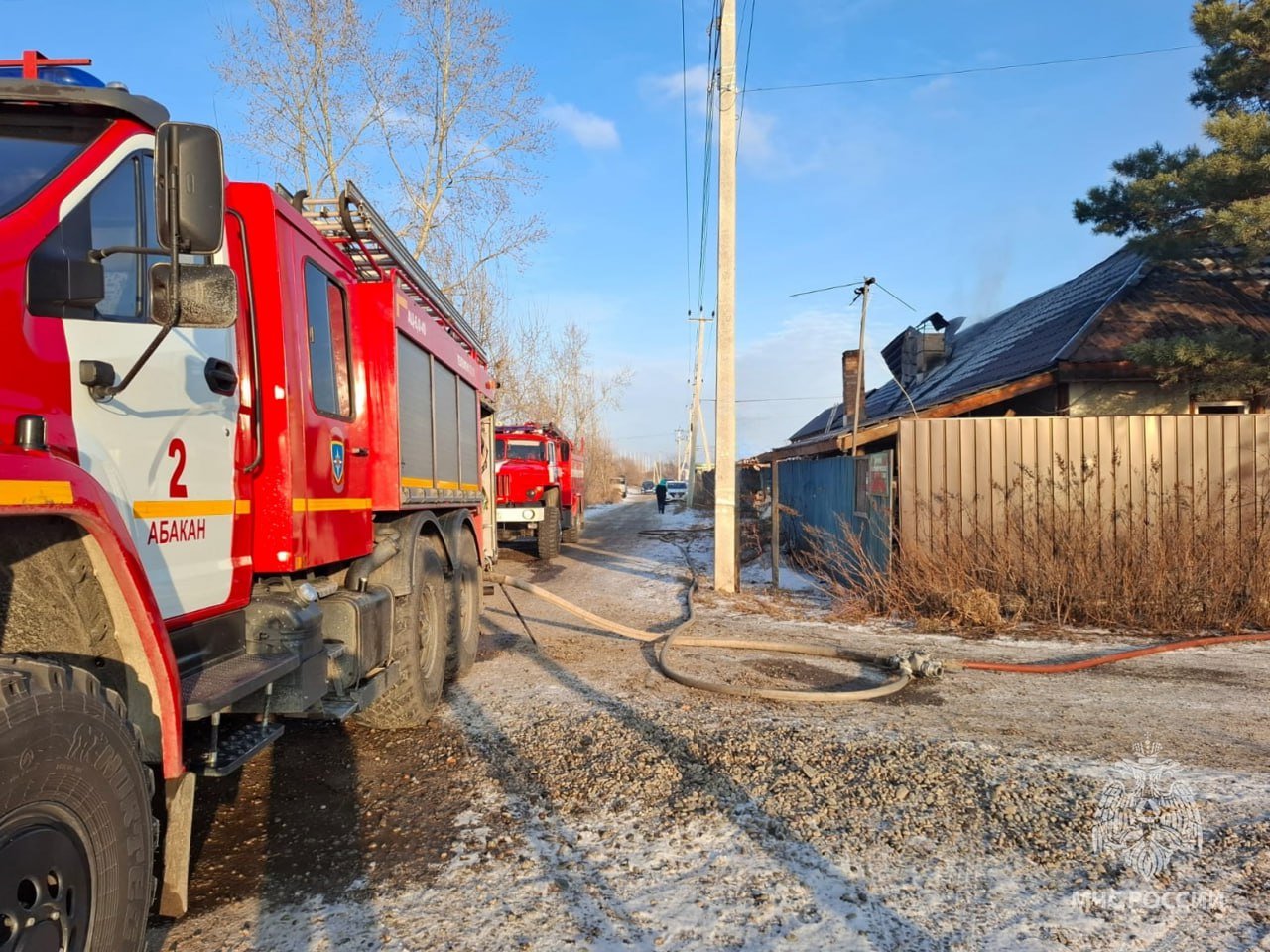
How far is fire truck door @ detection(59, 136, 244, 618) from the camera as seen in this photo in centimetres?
231

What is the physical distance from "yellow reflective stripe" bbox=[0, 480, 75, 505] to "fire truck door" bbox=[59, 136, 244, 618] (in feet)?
1.02

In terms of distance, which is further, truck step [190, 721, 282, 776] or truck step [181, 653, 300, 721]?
truck step [190, 721, 282, 776]

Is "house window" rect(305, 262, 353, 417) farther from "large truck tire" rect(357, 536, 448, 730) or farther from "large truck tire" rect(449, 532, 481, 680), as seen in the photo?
"large truck tire" rect(449, 532, 481, 680)

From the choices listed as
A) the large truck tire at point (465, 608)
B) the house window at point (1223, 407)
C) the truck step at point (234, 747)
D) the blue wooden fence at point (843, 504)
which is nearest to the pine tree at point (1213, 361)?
the house window at point (1223, 407)

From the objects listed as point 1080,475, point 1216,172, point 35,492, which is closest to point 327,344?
point 35,492

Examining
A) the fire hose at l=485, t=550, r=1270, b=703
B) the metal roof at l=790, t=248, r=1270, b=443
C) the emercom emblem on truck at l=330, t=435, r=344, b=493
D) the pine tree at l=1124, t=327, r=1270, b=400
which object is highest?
the metal roof at l=790, t=248, r=1270, b=443

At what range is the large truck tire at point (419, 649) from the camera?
15.0ft

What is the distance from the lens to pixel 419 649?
4.81m

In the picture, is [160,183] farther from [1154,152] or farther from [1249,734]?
[1154,152]

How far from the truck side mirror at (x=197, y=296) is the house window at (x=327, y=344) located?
58.8 inches

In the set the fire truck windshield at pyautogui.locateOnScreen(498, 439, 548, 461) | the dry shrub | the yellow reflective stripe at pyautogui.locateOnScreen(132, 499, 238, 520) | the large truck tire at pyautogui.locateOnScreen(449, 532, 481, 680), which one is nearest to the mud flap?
the yellow reflective stripe at pyautogui.locateOnScreen(132, 499, 238, 520)

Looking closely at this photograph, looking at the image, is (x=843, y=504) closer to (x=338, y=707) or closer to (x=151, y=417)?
(x=338, y=707)

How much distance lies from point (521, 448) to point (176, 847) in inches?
592

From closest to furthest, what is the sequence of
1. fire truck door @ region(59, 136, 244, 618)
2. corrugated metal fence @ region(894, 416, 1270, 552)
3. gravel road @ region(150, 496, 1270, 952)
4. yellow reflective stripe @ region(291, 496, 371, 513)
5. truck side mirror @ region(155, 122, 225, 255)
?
truck side mirror @ region(155, 122, 225, 255) < fire truck door @ region(59, 136, 244, 618) < gravel road @ region(150, 496, 1270, 952) < yellow reflective stripe @ region(291, 496, 371, 513) < corrugated metal fence @ region(894, 416, 1270, 552)
